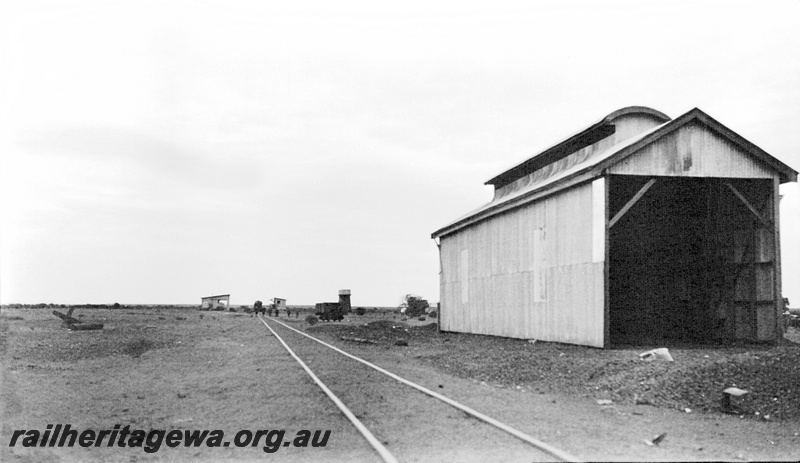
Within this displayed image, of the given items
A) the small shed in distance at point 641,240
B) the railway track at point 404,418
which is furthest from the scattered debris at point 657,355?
the railway track at point 404,418

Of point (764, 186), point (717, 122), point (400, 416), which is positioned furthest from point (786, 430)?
point (764, 186)

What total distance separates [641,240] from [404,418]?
1583cm

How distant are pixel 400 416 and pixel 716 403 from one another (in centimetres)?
492

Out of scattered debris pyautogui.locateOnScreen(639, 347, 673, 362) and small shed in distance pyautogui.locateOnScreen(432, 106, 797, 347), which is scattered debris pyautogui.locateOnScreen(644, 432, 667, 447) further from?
small shed in distance pyautogui.locateOnScreen(432, 106, 797, 347)

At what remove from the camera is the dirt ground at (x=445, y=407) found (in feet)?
22.9

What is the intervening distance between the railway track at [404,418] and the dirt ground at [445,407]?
0.12 feet

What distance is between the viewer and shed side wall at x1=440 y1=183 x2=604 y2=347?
17.4 m

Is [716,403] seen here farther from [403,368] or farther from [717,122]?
[717,122]

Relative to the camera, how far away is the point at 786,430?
838 centimetres

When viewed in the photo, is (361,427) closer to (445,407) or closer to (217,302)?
(445,407)

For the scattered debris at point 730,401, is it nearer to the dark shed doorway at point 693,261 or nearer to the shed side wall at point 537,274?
the shed side wall at point 537,274

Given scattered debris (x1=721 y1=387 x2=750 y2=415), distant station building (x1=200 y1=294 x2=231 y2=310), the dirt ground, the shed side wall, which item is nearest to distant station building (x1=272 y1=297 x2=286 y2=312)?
distant station building (x1=200 y1=294 x2=231 y2=310)

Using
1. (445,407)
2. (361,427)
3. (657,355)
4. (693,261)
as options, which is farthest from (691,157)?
(361,427)

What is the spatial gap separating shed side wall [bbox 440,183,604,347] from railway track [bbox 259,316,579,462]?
6319mm
